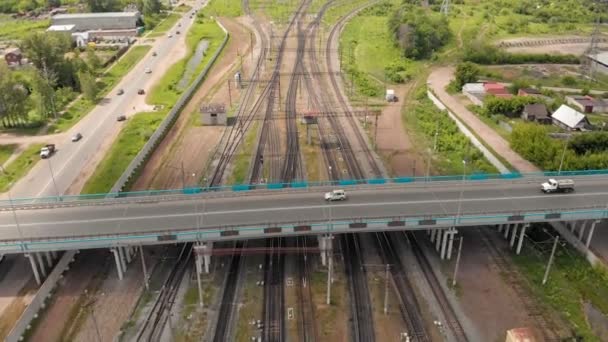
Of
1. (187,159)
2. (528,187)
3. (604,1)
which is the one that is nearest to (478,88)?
(528,187)

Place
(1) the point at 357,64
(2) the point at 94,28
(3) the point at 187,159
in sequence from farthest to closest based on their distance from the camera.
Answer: (2) the point at 94,28 → (1) the point at 357,64 → (3) the point at 187,159

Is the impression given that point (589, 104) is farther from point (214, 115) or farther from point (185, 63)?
point (185, 63)

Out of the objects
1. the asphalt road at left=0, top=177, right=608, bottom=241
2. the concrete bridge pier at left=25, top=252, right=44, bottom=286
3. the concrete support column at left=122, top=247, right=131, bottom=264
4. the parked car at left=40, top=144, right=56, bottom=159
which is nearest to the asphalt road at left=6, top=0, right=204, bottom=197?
the parked car at left=40, top=144, right=56, bottom=159

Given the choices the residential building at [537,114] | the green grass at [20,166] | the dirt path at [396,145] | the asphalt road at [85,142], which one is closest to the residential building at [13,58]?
the asphalt road at [85,142]

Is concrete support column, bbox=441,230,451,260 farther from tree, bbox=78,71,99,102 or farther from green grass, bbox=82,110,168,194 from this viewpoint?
tree, bbox=78,71,99,102

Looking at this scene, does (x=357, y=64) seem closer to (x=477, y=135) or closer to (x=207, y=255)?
(x=477, y=135)
